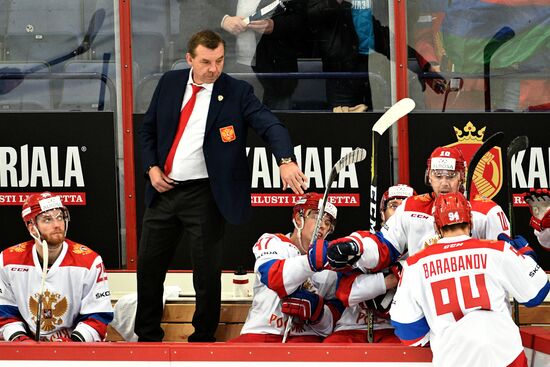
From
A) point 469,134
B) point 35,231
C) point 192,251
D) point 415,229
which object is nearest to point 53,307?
point 35,231

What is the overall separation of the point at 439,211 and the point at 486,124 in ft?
7.11

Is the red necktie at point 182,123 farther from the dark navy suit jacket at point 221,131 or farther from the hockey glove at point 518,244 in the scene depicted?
the hockey glove at point 518,244

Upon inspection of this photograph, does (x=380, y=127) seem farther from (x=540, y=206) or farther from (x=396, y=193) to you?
(x=540, y=206)

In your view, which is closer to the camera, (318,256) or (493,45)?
(318,256)

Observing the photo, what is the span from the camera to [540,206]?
5.95 meters

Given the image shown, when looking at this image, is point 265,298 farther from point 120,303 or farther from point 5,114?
point 5,114

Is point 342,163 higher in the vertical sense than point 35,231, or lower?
higher

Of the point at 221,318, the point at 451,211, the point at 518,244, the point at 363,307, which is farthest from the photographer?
the point at 221,318

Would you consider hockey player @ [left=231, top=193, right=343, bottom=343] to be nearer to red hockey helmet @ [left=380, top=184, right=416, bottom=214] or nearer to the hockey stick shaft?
the hockey stick shaft

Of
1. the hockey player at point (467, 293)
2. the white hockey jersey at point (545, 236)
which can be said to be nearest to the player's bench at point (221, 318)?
the white hockey jersey at point (545, 236)

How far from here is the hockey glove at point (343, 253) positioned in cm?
510

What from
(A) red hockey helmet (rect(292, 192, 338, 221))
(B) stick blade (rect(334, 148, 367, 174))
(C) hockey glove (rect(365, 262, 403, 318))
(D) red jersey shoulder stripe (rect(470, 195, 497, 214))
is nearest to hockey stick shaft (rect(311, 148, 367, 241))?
(B) stick blade (rect(334, 148, 367, 174))

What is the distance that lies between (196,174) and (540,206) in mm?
1777

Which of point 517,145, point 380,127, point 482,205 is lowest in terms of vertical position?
point 482,205
